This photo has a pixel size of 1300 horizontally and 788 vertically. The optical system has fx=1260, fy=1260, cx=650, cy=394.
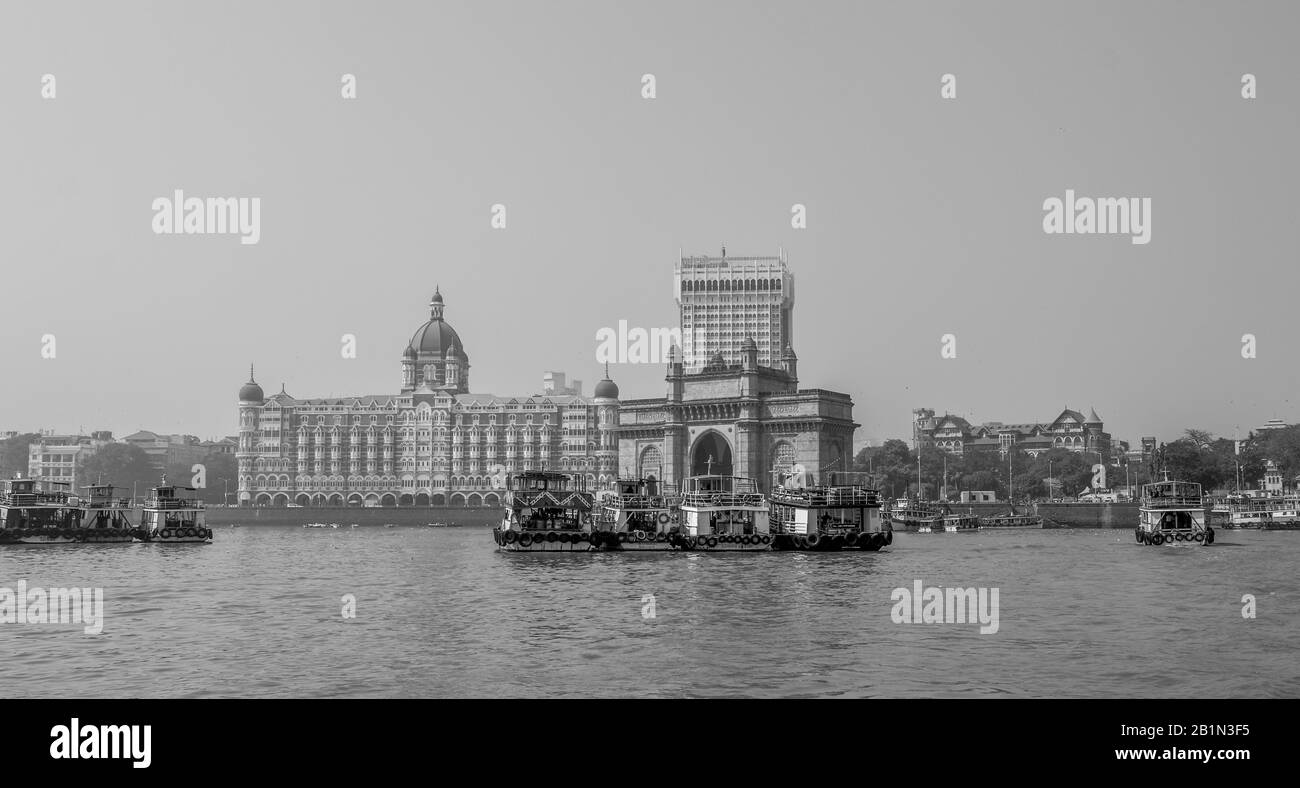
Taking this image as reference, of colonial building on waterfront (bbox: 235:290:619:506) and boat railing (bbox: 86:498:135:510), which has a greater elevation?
colonial building on waterfront (bbox: 235:290:619:506)

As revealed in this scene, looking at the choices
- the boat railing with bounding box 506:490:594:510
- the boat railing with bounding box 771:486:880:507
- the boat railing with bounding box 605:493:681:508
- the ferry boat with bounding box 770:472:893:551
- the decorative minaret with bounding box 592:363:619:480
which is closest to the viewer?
the ferry boat with bounding box 770:472:893:551

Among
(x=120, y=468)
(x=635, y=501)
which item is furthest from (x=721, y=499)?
(x=120, y=468)

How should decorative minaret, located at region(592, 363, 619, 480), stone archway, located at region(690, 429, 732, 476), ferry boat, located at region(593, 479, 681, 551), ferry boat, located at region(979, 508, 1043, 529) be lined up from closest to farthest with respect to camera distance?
ferry boat, located at region(593, 479, 681, 551) < ferry boat, located at region(979, 508, 1043, 529) < stone archway, located at region(690, 429, 732, 476) < decorative minaret, located at region(592, 363, 619, 480)

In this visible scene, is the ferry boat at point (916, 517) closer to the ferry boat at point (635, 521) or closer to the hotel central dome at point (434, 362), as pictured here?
the ferry boat at point (635, 521)

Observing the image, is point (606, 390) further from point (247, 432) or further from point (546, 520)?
point (546, 520)

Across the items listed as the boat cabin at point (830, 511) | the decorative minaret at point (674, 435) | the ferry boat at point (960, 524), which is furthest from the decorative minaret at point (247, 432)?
the boat cabin at point (830, 511)

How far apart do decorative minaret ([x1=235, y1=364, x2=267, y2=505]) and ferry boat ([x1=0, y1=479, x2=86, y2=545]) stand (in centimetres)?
8208

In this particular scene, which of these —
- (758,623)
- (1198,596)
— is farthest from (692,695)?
(1198,596)

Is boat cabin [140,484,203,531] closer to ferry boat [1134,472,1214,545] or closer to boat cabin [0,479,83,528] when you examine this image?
boat cabin [0,479,83,528]

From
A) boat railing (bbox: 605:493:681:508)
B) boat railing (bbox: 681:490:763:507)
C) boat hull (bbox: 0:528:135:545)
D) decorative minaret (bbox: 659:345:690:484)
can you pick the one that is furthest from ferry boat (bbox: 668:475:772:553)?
decorative minaret (bbox: 659:345:690:484)

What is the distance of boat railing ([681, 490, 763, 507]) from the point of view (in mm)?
82875

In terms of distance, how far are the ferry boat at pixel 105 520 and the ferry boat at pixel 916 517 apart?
68.4 m

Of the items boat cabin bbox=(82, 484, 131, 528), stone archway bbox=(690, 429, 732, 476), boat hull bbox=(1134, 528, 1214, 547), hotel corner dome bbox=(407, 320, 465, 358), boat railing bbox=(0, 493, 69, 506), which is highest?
hotel corner dome bbox=(407, 320, 465, 358)
